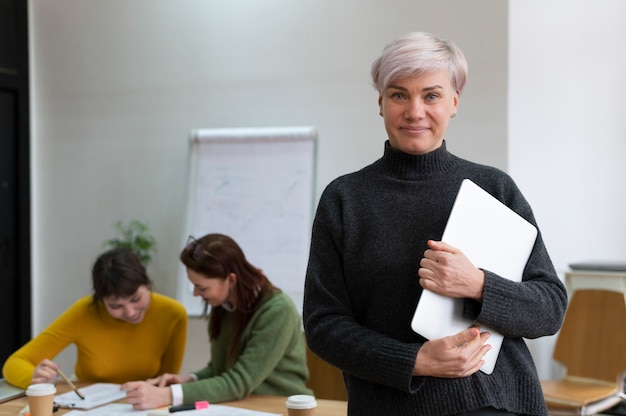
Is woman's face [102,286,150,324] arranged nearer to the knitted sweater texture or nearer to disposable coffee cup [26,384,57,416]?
disposable coffee cup [26,384,57,416]

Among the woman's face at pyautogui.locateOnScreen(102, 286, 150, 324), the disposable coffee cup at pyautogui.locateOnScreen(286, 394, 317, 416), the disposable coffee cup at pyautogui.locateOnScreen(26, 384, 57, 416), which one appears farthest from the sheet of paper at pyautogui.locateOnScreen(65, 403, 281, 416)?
the woman's face at pyautogui.locateOnScreen(102, 286, 150, 324)

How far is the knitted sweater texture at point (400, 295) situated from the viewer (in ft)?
4.24

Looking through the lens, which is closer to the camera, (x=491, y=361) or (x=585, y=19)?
(x=491, y=361)

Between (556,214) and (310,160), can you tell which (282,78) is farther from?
(556,214)

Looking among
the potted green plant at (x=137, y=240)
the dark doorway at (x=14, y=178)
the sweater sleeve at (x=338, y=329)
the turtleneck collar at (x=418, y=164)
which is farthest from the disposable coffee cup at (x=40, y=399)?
the dark doorway at (x=14, y=178)

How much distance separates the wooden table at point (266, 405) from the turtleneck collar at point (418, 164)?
3.38ft

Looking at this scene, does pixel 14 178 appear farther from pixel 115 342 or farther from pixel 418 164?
pixel 418 164

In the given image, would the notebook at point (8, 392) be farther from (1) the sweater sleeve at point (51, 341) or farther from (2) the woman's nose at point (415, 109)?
(2) the woman's nose at point (415, 109)

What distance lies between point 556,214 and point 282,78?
5.73 feet

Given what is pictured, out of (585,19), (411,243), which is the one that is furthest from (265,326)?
(585,19)

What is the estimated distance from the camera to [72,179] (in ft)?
16.5

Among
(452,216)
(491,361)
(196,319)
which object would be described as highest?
(452,216)

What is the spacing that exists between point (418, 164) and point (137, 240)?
3422mm

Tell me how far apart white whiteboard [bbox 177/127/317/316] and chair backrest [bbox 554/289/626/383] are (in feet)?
4.65
